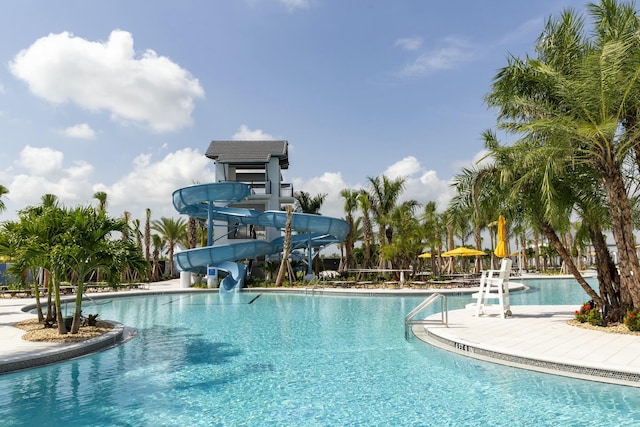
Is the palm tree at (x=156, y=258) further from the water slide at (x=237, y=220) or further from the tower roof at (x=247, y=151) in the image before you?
the water slide at (x=237, y=220)

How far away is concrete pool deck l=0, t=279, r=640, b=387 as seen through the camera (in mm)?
6160

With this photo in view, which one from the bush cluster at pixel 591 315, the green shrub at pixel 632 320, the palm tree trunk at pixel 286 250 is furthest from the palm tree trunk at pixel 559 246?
the palm tree trunk at pixel 286 250

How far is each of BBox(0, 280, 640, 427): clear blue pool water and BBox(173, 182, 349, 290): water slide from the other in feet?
48.6

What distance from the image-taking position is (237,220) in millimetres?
28547

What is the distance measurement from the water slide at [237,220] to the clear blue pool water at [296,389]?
1481 centimetres

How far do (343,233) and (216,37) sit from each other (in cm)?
1595

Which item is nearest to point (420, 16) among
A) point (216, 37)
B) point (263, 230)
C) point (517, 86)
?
point (517, 86)

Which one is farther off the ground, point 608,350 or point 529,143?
point 529,143

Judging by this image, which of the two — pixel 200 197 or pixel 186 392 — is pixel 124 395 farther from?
pixel 200 197

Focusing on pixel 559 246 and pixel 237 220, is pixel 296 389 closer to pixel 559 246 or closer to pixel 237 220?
pixel 559 246

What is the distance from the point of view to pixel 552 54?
9.67 metres

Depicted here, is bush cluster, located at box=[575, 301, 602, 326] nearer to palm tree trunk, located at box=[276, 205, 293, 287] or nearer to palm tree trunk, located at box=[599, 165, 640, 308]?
palm tree trunk, located at box=[599, 165, 640, 308]

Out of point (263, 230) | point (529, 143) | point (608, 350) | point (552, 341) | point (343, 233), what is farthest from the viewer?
point (263, 230)

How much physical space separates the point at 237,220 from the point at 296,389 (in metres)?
23.2
